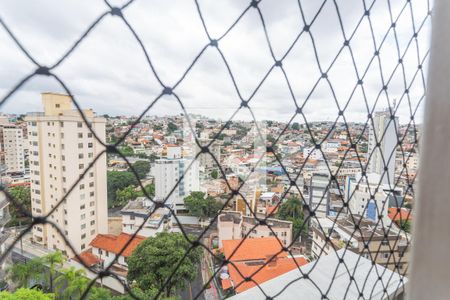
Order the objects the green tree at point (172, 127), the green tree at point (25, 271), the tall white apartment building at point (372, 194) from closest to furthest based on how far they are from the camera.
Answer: the tall white apartment building at point (372, 194) → the green tree at point (172, 127) → the green tree at point (25, 271)

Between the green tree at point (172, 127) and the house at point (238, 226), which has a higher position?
the green tree at point (172, 127)

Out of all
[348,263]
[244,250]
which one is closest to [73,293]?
[244,250]

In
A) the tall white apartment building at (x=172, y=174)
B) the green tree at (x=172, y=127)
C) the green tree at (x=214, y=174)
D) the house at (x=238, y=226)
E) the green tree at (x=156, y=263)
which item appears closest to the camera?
the green tree at (x=172, y=127)

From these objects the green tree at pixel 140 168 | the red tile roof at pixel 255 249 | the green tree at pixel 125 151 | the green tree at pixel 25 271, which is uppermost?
the green tree at pixel 125 151

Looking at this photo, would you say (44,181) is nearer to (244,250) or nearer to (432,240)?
(432,240)

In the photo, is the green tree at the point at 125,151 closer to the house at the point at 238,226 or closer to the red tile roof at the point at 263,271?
the red tile roof at the point at 263,271

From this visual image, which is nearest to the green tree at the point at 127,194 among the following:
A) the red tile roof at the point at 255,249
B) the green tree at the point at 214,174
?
the green tree at the point at 214,174

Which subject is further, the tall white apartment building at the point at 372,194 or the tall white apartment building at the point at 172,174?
the tall white apartment building at the point at 172,174

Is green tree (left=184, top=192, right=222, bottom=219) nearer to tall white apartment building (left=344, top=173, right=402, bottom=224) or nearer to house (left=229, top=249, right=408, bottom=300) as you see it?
tall white apartment building (left=344, top=173, right=402, bottom=224)
